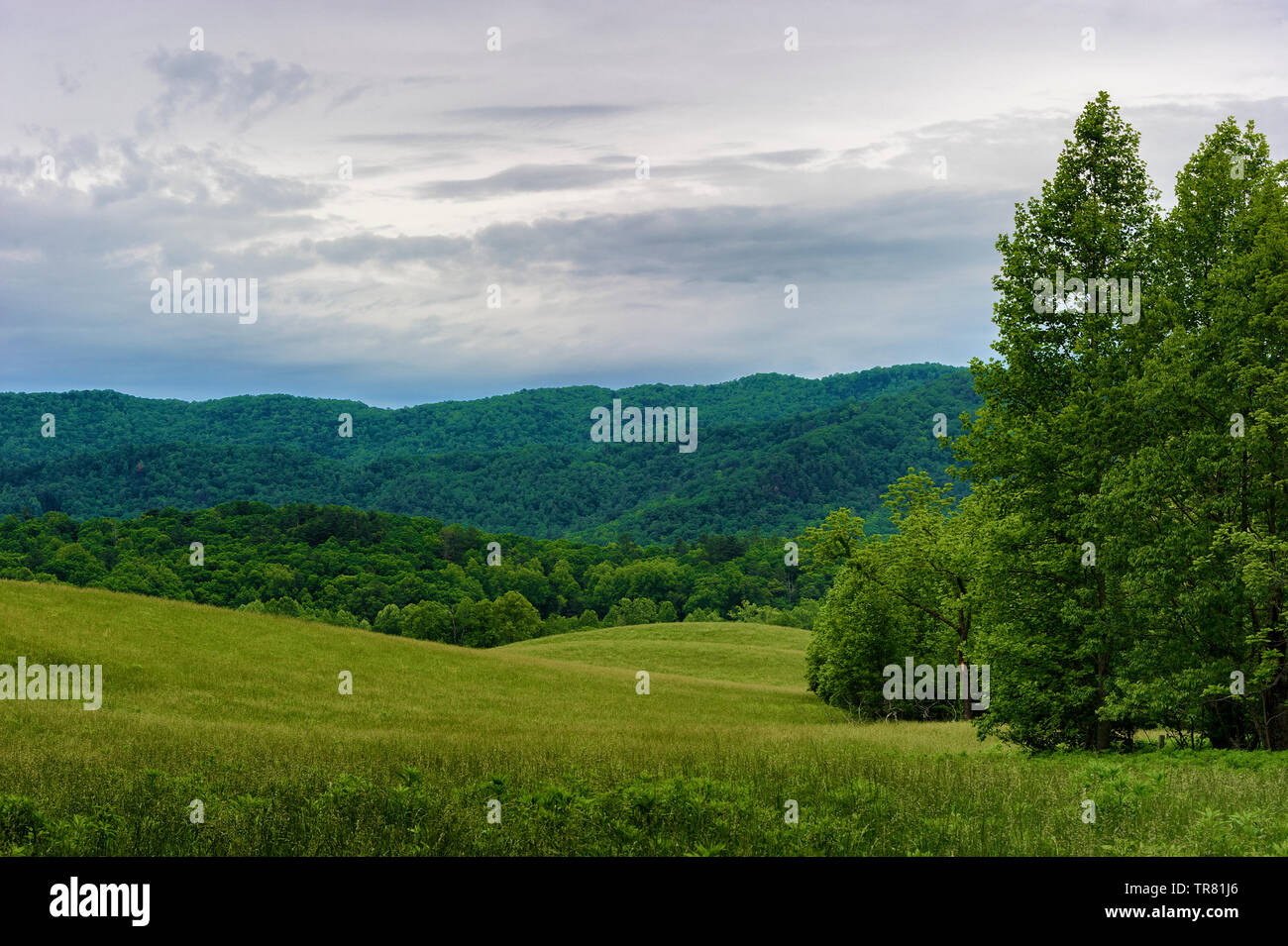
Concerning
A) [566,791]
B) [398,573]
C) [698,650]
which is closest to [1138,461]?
[566,791]

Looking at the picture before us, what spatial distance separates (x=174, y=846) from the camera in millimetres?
10273

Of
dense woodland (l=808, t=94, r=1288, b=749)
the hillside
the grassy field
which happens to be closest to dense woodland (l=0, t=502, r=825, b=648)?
the hillside

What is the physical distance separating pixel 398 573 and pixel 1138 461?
14900 centimetres

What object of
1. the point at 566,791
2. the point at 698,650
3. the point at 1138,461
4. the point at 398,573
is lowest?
the point at 398,573

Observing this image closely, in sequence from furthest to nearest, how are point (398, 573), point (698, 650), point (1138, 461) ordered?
1. point (398, 573)
2. point (698, 650)
3. point (1138, 461)

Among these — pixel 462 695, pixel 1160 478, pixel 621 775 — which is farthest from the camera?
pixel 462 695

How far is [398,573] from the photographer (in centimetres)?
15938

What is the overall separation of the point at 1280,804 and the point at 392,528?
181 metres

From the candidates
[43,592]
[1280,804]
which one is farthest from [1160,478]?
[43,592]

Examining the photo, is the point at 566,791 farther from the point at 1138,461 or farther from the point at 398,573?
the point at 398,573

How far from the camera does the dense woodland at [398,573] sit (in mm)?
135625

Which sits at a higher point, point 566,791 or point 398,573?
point 566,791

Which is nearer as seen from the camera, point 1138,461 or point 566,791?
point 566,791
